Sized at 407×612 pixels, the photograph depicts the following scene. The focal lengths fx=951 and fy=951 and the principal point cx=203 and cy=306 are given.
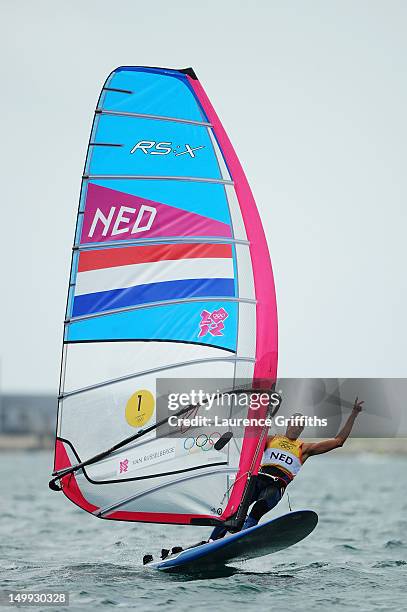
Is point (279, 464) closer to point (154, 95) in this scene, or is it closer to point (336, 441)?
point (336, 441)

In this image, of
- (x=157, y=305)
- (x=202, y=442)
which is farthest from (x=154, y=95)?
(x=202, y=442)

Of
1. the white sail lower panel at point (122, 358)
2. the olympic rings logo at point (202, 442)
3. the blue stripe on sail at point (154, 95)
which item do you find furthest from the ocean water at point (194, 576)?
the blue stripe on sail at point (154, 95)

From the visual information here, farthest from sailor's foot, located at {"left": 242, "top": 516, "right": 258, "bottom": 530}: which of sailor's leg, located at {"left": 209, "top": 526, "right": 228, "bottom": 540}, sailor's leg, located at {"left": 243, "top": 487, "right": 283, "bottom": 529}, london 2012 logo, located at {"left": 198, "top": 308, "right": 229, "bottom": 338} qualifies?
london 2012 logo, located at {"left": 198, "top": 308, "right": 229, "bottom": 338}

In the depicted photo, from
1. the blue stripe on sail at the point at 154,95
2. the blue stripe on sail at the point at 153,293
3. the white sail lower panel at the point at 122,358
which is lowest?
the white sail lower panel at the point at 122,358

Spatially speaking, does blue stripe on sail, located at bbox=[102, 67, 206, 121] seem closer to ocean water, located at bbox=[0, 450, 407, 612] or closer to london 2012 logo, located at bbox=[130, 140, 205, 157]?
london 2012 logo, located at bbox=[130, 140, 205, 157]

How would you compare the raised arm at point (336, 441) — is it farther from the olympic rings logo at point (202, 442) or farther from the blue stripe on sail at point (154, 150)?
the blue stripe on sail at point (154, 150)

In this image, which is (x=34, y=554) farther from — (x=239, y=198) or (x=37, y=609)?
(x=239, y=198)

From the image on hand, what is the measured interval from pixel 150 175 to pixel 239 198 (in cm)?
90

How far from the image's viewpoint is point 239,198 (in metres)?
9.20

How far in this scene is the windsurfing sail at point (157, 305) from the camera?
354 inches

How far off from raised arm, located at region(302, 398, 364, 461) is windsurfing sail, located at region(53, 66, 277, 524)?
57cm

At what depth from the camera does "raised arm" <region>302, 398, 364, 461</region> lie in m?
8.88

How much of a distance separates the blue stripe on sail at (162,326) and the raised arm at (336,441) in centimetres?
123

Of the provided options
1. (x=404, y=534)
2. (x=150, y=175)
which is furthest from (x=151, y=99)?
(x=404, y=534)
